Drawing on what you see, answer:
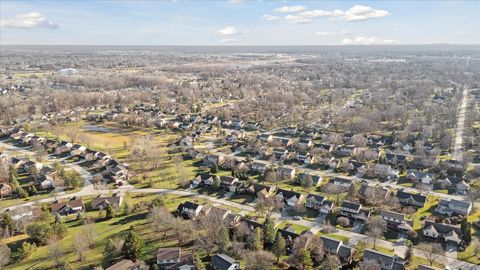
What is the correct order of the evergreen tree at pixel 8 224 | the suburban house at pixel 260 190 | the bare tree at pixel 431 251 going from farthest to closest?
the suburban house at pixel 260 190 < the evergreen tree at pixel 8 224 < the bare tree at pixel 431 251

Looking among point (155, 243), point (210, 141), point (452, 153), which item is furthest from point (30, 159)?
point (452, 153)

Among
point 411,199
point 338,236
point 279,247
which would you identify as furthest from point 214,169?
point 411,199

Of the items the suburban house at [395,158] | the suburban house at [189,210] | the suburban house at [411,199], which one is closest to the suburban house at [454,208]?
the suburban house at [411,199]

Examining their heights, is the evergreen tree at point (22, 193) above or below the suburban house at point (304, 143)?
below

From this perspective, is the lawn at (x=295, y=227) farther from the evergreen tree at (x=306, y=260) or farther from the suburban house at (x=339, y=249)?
the evergreen tree at (x=306, y=260)

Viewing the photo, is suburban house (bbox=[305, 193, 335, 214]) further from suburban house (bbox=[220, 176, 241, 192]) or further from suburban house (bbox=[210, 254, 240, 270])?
suburban house (bbox=[210, 254, 240, 270])

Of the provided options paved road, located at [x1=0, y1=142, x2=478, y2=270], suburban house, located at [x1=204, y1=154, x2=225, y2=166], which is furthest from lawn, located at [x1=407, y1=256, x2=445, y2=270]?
suburban house, located at [x1=204, y1=154, x2=225, y2=166]

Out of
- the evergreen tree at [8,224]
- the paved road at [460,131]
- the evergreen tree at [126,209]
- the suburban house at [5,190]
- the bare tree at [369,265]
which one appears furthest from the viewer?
the paved road at [460,131]
